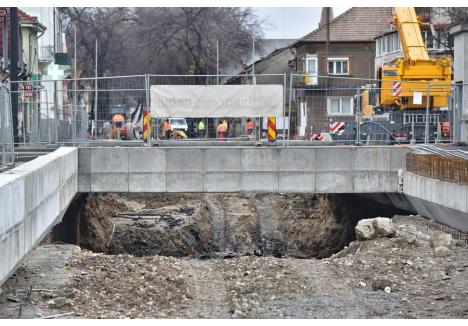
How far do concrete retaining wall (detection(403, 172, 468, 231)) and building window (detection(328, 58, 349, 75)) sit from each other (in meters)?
50.3

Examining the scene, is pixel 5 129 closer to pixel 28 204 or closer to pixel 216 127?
pixel 28 204

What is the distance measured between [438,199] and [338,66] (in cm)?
5387

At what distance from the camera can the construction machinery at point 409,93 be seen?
1083 inches

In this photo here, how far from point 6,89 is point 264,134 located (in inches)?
447

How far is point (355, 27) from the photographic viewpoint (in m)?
72.7

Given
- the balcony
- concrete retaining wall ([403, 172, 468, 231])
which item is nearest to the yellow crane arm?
concrete retaining wall ([403, 172, 468, 231])

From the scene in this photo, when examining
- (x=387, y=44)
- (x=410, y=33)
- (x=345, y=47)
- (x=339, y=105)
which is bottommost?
(x=339, y=105)

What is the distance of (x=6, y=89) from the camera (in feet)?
45.5

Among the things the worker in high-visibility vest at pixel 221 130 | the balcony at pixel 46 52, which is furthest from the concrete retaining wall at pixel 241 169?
the balcony at pixel 46 52

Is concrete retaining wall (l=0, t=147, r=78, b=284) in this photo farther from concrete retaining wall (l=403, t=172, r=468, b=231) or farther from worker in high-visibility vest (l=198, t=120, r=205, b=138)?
concrete retaining wall (l=403, t=172, r=468, b=231)

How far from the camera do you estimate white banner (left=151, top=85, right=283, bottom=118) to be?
A: 74.3ft

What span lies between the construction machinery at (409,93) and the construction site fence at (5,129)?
1343cm

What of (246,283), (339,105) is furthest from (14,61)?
(246,283)
